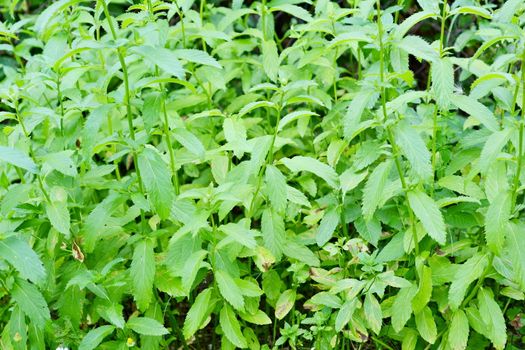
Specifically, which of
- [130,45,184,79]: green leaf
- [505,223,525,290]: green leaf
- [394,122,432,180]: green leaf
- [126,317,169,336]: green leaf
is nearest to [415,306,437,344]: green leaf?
[505,223,525,290]: green leaf

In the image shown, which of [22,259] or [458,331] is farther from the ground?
[22,259]

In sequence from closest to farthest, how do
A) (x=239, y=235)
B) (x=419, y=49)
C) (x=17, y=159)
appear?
(x=17, y=159) → (x=419, y=49) → (x=239, y=235)

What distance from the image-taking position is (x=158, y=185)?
243 centimetres

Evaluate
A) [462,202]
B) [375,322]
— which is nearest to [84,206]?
[375,322]

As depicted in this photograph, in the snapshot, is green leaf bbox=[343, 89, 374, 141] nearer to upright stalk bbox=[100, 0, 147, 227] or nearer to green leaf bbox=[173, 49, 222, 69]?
green leaf bbox=[173, 49, 222, 69]

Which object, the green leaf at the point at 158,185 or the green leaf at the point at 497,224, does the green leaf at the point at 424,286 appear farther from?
the green leaf at the point at 158,185

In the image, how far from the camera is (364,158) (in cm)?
263

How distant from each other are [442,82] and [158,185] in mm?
1048

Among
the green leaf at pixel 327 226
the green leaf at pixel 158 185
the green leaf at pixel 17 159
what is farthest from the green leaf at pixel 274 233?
the green leaf at pixel 17 159

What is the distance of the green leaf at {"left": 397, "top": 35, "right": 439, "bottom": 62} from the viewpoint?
236 cm

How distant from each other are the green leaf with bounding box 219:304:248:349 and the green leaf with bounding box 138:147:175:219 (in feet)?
1.86

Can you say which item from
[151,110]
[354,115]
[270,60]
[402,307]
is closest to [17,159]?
[151,110]

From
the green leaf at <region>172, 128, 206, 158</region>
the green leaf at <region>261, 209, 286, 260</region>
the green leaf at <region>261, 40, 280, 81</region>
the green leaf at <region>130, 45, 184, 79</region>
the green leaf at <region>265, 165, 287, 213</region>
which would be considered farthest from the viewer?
the green leaf at <region>261, 40, 280, 81</region>

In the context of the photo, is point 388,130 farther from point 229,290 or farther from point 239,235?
point 229,290
